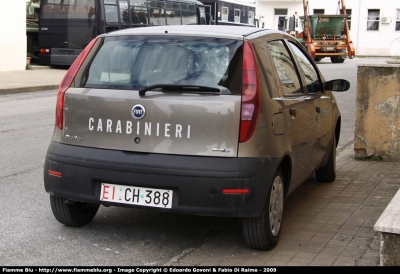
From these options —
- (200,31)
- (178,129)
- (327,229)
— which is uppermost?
(200,31)

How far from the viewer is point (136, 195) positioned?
15.0ft

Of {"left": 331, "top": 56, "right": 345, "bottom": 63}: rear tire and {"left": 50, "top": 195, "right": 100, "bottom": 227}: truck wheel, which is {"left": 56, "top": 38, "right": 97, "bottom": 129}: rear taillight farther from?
{"left": 331, "top": 56, "right": 345, "bottom": 63}: rear tire

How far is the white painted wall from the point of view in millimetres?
21734

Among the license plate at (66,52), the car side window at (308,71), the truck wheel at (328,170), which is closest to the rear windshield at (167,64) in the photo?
the car side window at (308,71)

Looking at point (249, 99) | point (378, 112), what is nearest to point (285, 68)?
point (249, 99)

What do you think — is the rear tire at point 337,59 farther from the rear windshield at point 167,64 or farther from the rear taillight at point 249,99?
the rear taillight at point 249,99

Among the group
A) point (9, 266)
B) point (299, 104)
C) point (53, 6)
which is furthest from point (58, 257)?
point (53, 6)

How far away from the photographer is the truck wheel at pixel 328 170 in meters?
7.04

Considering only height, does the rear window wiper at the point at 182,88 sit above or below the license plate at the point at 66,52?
above

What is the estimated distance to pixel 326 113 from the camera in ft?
21.2

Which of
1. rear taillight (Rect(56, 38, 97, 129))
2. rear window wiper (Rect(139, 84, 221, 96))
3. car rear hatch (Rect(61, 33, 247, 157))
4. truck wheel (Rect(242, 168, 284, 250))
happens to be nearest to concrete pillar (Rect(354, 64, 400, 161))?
truck wheel (Rect(242, 168, 284, 250))

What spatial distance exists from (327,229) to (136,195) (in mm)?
1690

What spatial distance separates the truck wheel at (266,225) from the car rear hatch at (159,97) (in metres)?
0.53

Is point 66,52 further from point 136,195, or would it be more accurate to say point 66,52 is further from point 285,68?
point 136,195
